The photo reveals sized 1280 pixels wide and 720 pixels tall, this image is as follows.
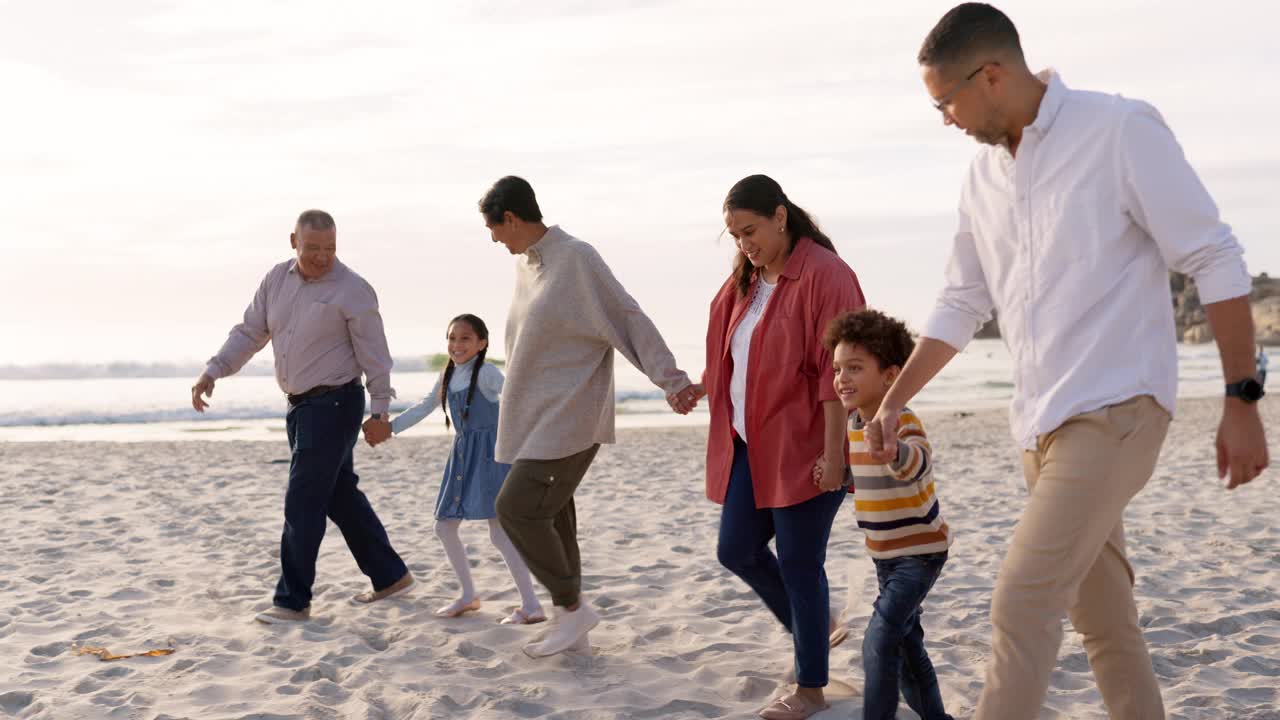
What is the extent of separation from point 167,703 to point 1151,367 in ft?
11.3

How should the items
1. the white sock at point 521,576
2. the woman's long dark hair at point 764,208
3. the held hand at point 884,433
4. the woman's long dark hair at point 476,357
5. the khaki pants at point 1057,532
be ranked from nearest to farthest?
the khaki pants at point 1057,532, the held hand at point 884,433, the woman's long dark hair at point 764,208, the white sock at point 521,576, the woman's long dark hair at point 476,357

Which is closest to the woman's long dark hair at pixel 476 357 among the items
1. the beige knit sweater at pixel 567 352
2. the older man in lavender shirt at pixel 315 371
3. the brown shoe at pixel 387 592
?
the older man in lavender shirt at pixel 315 371

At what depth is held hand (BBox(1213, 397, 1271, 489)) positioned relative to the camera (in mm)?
2395

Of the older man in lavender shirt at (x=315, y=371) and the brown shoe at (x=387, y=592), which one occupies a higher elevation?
the older man in lavender shirt at (x=315, y=371)

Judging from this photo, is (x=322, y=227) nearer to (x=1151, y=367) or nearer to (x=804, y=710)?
(x=804, y=710)

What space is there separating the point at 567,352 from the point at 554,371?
9 cm

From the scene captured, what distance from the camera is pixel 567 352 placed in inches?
176

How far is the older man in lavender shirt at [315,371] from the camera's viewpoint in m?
5.25

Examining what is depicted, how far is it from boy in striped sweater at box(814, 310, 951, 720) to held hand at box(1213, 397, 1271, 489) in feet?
2.96

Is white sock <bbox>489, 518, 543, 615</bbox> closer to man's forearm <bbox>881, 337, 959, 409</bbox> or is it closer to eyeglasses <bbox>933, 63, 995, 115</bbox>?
man's forearm <bbox>881, 337, 959, 409</bbox>

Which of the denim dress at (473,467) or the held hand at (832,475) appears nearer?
the held hand at (832,475)

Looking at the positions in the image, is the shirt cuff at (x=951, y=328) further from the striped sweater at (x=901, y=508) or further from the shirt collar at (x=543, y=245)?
the shirt collar at (x=543, y=245)

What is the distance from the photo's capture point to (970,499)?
8867 millimetres

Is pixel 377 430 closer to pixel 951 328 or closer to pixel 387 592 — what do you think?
Result: pixel 387 592
